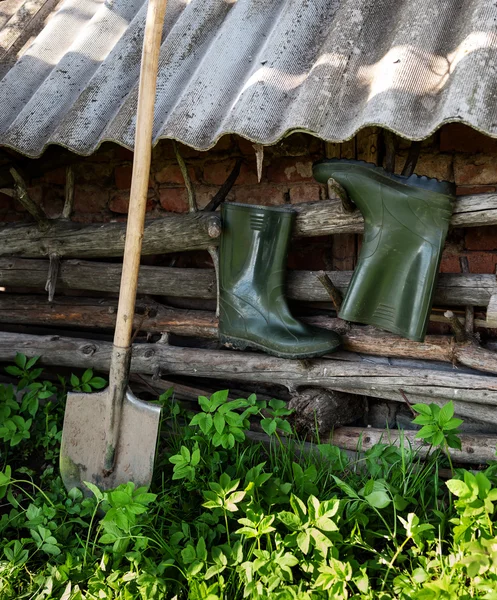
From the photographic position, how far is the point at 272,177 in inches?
109

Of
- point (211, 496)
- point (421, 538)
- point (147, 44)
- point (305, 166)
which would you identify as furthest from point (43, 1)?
point (421, 538)

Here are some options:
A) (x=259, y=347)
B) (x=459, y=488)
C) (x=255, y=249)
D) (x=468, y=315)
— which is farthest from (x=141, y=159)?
(x=459, y=488)

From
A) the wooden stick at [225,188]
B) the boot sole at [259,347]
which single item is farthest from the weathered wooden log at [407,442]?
the wooden stick at [225,188]

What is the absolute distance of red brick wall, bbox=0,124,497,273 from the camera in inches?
96.2

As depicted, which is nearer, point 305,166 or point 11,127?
point 11,127

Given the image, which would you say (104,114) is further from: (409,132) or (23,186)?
(409,132)

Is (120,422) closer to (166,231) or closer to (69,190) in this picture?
(166,231)

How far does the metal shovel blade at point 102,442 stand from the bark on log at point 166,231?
0.70 m

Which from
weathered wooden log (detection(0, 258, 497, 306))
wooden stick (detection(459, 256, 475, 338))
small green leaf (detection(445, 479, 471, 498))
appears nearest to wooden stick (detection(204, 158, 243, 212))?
weathered wooden log (detection(0, 258, 497, 306))

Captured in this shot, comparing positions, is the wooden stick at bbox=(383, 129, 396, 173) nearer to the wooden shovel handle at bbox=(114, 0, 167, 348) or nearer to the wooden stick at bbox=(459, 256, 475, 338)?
the wooden stick at bbox=(459, 256, 475, 338)

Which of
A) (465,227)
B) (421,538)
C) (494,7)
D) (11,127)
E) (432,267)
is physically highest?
(494,7)

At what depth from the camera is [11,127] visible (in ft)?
8.23

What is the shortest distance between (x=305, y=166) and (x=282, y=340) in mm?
769

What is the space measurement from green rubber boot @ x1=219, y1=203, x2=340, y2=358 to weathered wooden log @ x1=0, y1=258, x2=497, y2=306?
16 centimetres
